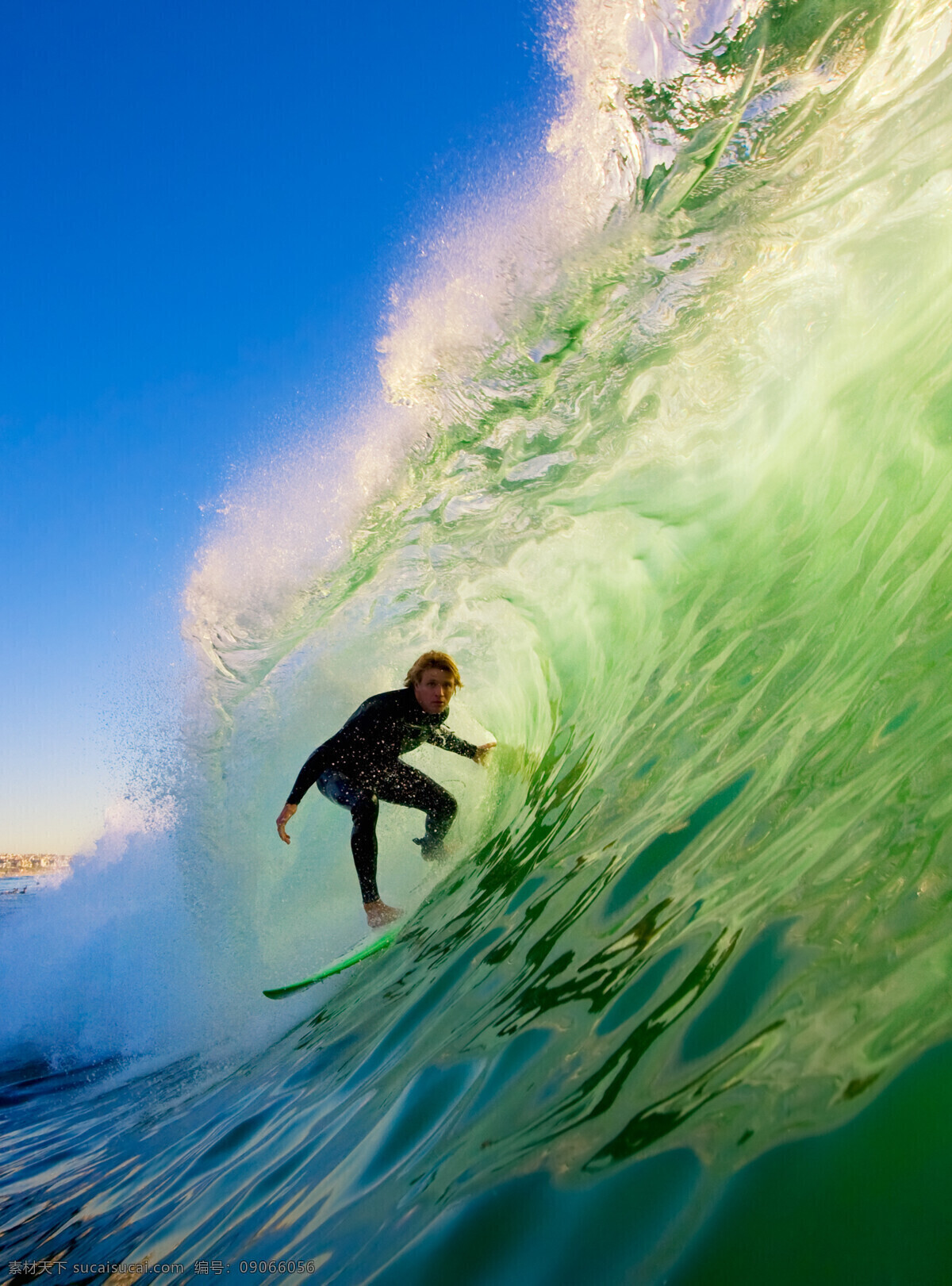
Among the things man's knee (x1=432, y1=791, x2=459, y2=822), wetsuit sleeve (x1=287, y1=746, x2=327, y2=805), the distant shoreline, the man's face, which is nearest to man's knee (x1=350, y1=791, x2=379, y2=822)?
wetsuit sleeve (x1=287, y1=746, x2=327, y2=805)

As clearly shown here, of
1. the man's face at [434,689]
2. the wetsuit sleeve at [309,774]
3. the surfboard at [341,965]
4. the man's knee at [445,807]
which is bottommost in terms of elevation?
the surfboard at [341,965]

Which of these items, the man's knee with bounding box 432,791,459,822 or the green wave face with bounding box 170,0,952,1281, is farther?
the man's knee with bounding box 432,791,459,822

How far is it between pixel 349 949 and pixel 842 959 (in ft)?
11.9

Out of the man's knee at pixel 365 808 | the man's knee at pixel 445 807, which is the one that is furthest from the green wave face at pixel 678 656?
the man's knee at pixel 365 808

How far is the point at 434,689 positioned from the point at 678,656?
152 centimetres

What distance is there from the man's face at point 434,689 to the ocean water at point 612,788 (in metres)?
0.92

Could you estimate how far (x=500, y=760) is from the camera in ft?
22.2

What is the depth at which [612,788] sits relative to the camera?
3637 millimetres

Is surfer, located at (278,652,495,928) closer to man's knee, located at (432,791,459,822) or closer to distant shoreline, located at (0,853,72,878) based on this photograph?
man's knee, located at (432,791,459,822)

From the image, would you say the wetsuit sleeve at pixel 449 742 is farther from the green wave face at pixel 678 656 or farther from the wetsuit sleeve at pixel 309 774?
the wetsuit sleeve at pixel 309 774

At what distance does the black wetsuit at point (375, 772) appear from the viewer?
15.8ft

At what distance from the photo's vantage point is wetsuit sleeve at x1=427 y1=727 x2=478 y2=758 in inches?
207

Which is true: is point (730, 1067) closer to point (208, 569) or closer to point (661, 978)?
point (661, 978)

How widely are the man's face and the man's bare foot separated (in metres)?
1.27
